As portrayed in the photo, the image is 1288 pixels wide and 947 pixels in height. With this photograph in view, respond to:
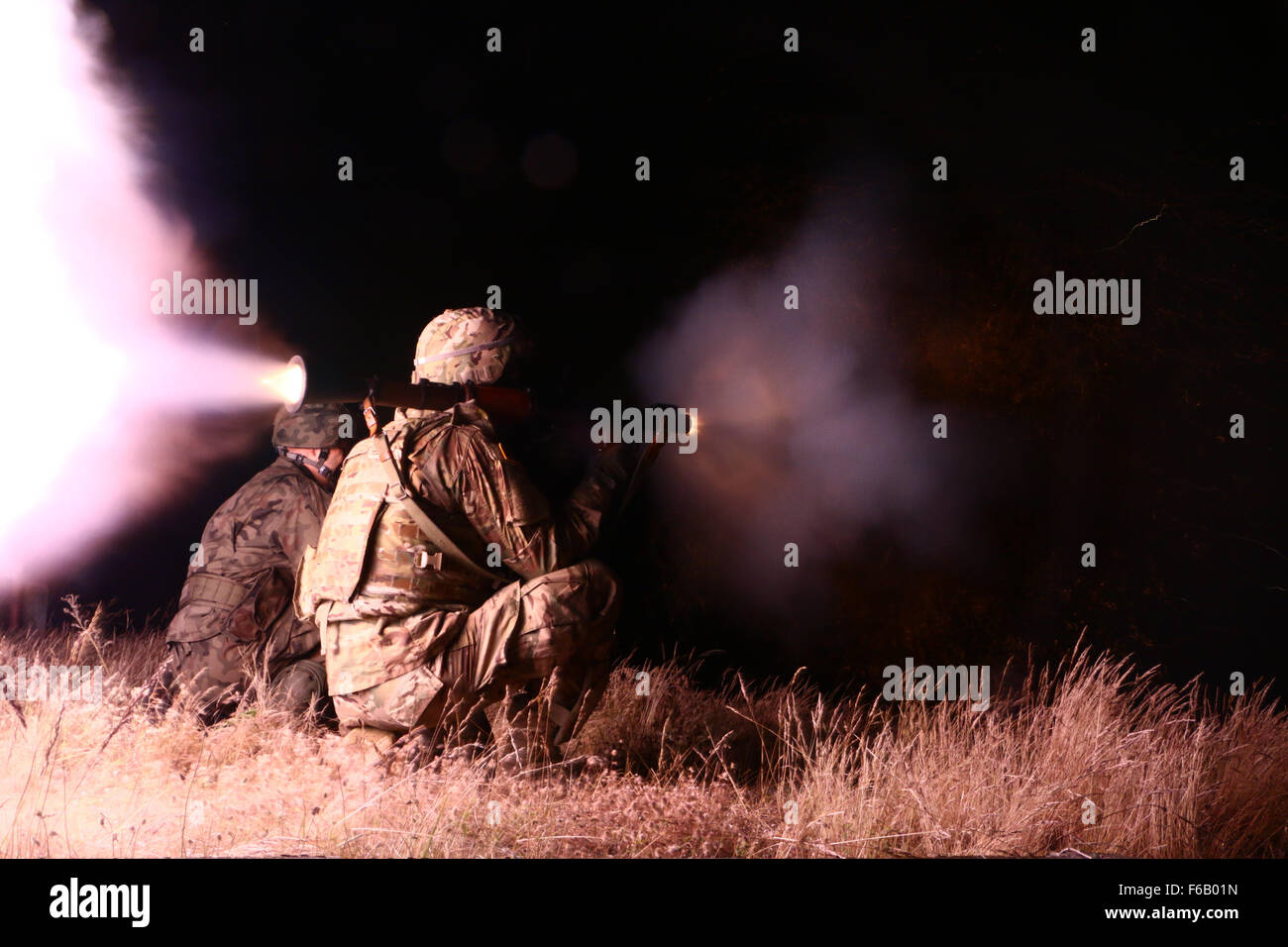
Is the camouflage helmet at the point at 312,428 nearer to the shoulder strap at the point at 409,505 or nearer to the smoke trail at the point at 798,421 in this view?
the shoulder strap at the point at 409,505

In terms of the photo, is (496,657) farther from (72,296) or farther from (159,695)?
(72,296)

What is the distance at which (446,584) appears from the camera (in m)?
3.77

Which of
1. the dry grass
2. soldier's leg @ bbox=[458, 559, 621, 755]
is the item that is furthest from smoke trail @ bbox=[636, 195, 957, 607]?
soldier's leg @ bbox=[458, 559, 621, 755]

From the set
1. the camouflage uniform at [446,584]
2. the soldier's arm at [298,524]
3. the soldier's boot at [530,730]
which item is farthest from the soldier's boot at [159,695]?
the soldier's boot at [530,730]

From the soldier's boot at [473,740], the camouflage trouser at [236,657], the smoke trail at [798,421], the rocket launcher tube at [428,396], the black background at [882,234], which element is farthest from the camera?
the smoke trail at [798,421]

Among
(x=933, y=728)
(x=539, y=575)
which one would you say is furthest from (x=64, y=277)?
(x=933, y=728)

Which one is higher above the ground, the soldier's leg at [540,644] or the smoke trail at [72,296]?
the smoke trail at [72,296]

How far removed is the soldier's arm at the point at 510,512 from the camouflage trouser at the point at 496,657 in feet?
0.27

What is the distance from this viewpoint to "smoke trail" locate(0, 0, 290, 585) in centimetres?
439

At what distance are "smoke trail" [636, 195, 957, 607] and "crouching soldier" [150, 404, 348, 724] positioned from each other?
1.99 m

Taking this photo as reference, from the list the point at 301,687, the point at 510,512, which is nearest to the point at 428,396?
the point at 510,512

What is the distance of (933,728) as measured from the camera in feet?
14.8

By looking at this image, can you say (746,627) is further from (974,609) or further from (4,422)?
(4,422)

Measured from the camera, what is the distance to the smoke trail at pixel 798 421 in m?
5.58
